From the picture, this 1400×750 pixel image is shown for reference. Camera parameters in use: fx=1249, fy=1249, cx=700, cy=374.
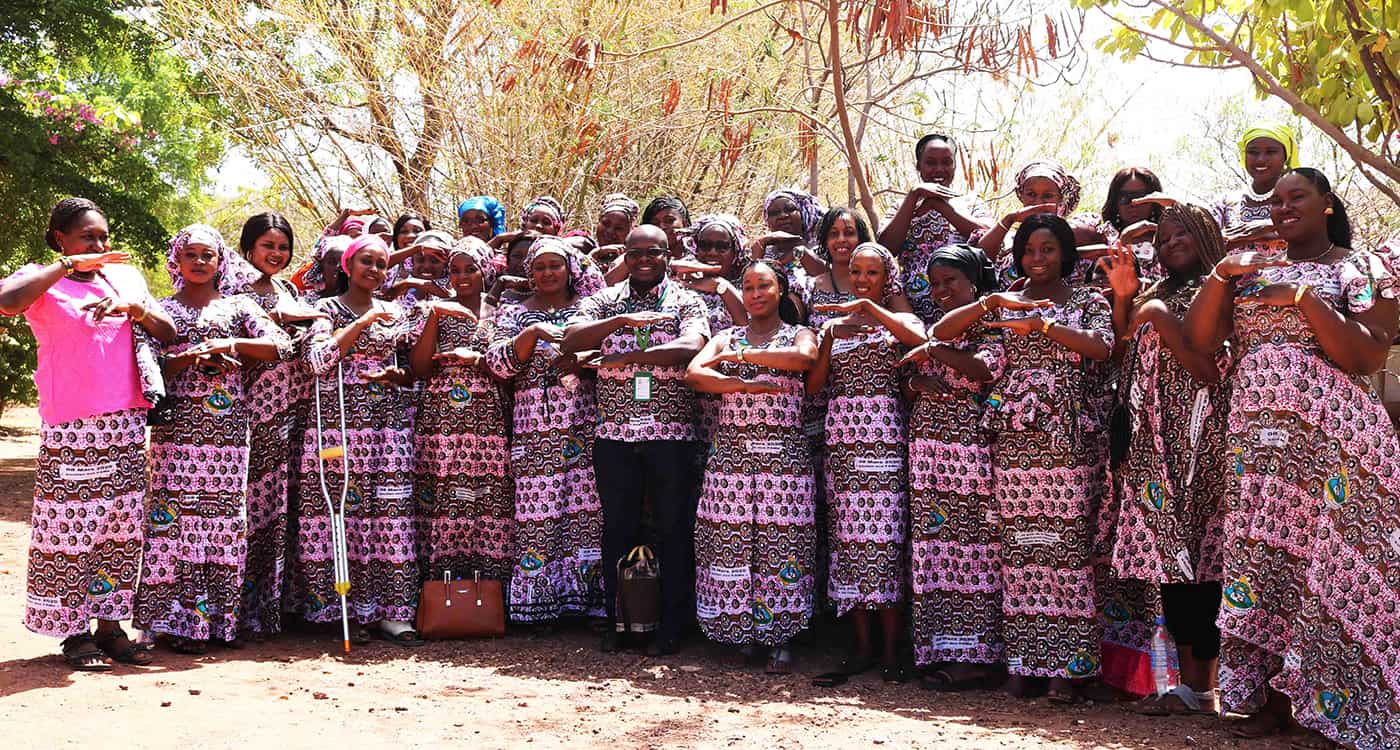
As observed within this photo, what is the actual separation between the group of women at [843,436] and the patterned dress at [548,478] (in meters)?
0.02

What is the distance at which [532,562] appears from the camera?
648 centimetres

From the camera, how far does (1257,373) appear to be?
461 centimetres

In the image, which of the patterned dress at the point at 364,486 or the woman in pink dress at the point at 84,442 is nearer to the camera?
the woman in pink dress at the point at 84,442

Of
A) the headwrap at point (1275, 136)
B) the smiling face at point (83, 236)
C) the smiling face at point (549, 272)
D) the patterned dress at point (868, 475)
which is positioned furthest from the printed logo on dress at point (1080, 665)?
the smiling face at point (83, 236)

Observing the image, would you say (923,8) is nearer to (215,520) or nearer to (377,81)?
(215,520)

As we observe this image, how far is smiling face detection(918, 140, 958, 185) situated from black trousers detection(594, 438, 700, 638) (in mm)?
1893

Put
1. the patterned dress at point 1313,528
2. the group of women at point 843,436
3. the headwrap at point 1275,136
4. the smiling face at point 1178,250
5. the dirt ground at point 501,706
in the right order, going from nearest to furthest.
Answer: the patterned dress at point 1313,528 < the group of women at point 843,436 < the dirt ground at point 501,706 < the smiling face at point 1178,250 < the headwrap at point 1275,136

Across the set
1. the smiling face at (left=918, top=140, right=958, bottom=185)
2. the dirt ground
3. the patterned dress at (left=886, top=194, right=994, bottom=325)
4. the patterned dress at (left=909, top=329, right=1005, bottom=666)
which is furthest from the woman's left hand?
the dirt ground

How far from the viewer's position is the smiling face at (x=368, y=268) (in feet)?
21.0

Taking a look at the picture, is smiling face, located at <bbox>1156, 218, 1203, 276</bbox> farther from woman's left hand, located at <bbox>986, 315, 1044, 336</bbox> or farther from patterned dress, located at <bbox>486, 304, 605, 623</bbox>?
patterned dress, located at <bbox>486, 304, 605, 623</bbox>

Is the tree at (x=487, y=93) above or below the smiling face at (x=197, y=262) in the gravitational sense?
above

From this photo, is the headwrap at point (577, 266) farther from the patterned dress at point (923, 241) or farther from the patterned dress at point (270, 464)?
the patterned dress at point (923, 241)

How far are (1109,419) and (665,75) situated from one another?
20.0ft

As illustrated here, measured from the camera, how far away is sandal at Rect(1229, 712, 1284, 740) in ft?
15.2
